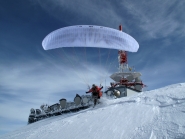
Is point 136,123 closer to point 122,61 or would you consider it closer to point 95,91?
point 95,91

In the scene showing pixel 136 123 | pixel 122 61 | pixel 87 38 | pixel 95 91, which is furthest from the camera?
pixel 122 61

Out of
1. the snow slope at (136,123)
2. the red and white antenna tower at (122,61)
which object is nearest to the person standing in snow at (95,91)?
the snow slope at (136,123)

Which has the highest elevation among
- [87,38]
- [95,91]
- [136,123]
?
[87,38]

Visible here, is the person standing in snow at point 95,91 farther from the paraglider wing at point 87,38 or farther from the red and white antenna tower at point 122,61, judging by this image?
the red and white antenna tower at point 122,61

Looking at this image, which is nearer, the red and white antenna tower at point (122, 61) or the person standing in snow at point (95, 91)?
the person standing in snow at point (95, 91)

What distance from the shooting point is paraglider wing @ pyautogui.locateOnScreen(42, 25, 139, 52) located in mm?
18172

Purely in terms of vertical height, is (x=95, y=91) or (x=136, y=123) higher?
(x=95, y=91)

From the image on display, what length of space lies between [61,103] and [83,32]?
801 inches

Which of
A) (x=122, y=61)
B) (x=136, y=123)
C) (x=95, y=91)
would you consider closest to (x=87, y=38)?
(x=95, y=91)

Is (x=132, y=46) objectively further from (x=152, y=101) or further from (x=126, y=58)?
(x=126, y=58)

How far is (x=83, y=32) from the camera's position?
18172 millimetres

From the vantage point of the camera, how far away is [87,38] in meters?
18.3

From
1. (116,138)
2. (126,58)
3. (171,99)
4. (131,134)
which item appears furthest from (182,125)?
(126,58)

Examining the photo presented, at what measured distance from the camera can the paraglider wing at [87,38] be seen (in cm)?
1817
